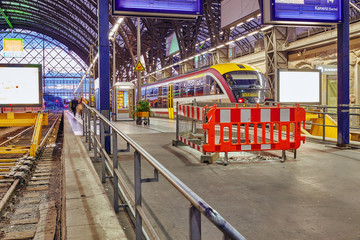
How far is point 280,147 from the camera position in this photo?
22.4 ft

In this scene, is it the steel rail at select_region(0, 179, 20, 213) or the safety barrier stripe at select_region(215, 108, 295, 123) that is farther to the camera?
the safety barrier stripe at select_region(215, 108, 295, 123)

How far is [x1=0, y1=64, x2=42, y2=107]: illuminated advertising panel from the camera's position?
29.0 ft

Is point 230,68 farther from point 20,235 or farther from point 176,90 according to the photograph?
point 20,235

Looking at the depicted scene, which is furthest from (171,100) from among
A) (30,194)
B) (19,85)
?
(30,194)

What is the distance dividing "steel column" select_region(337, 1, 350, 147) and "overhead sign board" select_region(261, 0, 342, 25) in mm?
205

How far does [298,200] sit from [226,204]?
3.03ft

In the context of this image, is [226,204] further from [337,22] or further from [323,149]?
[337,22]

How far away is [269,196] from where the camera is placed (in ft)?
14.4

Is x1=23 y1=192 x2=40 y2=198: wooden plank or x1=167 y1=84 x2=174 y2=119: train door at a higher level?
x1=167 y1=84 x2=174 y2=119: train door

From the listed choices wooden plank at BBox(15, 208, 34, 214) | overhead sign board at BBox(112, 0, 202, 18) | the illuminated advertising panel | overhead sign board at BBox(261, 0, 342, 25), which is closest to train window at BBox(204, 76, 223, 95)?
overhead sign board at BBox(261, 0, 342, 25)

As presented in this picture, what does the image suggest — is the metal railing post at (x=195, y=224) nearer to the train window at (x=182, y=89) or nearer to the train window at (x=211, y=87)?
the train window at (x=211, y=87)

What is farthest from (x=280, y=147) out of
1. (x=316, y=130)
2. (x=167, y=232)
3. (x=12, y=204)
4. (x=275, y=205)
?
(x=316, y=130)

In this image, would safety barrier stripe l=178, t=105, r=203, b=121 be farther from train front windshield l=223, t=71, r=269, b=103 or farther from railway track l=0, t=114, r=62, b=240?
train front windshield l=223, t=71, r=269, b=103

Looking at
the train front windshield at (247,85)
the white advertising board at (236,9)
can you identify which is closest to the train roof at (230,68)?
the train front windshield at (247,85)
